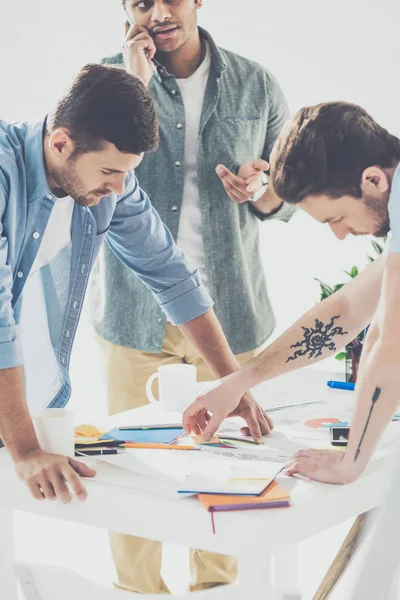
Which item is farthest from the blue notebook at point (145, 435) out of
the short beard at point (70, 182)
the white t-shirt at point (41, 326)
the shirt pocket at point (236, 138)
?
the shirt pocket at point (236, 138)

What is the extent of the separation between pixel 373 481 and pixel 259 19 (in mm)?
2341

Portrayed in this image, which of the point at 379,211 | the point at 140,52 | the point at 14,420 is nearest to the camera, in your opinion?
the point at 14,420

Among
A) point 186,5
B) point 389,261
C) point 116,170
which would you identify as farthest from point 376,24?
point 389,261

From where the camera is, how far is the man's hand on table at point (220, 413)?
1687 mm

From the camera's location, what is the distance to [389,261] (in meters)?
1.46

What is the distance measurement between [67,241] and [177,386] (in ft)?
1.37

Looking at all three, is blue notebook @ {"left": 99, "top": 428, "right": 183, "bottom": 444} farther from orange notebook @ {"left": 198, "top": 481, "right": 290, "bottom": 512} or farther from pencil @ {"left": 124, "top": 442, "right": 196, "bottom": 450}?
orange notebook @ {"left": 198, "top": 481, "right": 290, "bottom": 512}

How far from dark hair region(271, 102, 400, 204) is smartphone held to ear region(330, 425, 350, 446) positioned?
1.47ft

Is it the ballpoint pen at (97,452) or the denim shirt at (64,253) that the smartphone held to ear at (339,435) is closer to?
the ballpoint pen at (97,452)

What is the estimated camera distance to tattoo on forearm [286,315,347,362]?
1863 mm

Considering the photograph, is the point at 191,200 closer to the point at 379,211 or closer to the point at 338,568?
the point at 379,211

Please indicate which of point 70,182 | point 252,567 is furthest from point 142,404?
point 252,567

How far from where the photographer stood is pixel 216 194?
247 centimetres

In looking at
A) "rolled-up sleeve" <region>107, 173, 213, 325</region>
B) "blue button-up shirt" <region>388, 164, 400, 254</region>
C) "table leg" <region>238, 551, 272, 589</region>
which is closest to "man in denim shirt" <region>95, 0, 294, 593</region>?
"rolled-up sleeve" <region>107, 173, 213, 325</region>
